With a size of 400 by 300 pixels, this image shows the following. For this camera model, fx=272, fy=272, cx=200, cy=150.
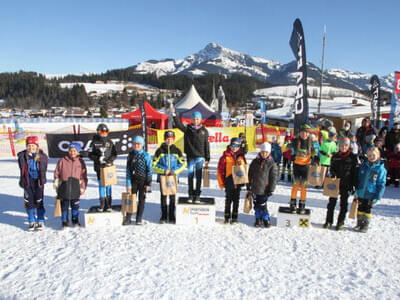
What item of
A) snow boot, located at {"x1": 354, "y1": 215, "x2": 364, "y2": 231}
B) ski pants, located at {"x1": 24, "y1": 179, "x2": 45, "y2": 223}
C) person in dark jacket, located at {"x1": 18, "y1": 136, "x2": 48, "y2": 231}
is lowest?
snow boot, located at {"x1": 354, "y1": 215, "x2": 364, "y2": 231}

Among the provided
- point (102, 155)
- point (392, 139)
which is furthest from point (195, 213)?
point (392, 139)

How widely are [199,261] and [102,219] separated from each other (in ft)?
6.67

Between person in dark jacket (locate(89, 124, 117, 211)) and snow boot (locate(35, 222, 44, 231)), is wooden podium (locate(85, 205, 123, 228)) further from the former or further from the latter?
snow boot (locate(35, 222, 44, 231))

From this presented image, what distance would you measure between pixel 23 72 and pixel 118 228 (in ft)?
483

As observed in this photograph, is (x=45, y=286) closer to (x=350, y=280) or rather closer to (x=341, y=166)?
(x=350, y=280)

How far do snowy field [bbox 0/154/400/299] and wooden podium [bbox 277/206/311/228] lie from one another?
0.46ft

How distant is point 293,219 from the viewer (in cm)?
478

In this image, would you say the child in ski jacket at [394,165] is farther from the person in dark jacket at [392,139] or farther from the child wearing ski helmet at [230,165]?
the child wearing ski helmet at [230,165]

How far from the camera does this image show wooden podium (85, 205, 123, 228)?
4715mm

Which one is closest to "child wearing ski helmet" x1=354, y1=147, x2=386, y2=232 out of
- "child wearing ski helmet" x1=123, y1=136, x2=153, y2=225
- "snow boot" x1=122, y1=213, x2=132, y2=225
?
"child wearing ski helmet" x1=123, y1=136, x2=153, y2=225

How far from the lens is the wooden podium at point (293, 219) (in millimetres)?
4754

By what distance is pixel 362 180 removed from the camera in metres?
4.39

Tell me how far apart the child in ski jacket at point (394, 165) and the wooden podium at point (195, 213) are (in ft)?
19.5

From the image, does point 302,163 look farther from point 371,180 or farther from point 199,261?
point 199,261
